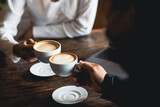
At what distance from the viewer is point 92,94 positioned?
98 cm

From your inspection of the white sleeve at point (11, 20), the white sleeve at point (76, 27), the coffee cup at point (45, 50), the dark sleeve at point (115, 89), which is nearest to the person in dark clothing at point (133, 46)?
the dark sleeve at point (115, 89)

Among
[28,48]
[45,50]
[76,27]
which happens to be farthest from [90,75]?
[76,27]

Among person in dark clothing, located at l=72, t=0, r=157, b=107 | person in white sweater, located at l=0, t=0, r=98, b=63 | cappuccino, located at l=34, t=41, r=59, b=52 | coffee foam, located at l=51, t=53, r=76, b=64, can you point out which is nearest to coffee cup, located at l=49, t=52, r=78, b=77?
coffee foam, located at l=51, t=53, r=76, b=64

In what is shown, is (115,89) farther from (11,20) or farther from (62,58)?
(11,20)

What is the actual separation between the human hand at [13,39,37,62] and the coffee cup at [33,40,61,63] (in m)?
0.16

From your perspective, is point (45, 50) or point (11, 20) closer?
point (45, 50)

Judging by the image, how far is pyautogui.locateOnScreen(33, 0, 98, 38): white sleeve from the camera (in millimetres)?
1656

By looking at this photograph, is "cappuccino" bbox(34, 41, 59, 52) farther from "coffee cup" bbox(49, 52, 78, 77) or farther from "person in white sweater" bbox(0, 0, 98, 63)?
"person in white sweater" bbox(0, 0, 98, 63)

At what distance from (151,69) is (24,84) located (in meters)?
0.66

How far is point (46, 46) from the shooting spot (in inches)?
44.8

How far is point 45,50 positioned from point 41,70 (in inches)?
5.9

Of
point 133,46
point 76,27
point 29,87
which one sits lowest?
point 29,87

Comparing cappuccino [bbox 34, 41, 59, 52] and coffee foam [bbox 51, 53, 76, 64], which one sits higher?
cappuccino [bbox 34, 41, 59, 52]

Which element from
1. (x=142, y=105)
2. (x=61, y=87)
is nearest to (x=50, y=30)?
(x=61, y=87)
